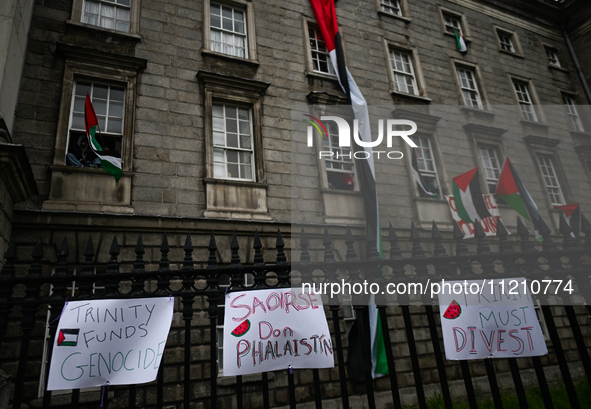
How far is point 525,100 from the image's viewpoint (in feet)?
60.5

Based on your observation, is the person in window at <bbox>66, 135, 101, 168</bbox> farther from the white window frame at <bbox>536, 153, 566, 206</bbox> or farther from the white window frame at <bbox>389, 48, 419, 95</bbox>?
the white window frame at <bbox>536, 153, 566, 206</bbox>

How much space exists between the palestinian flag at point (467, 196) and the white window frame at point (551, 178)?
23.5ft

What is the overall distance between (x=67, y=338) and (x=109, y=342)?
31 cm

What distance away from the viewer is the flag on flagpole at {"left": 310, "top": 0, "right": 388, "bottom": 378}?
31.1 ft

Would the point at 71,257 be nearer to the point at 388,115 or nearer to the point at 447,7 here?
the point at 388,115

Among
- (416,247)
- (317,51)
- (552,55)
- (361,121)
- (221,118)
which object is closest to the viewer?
(416,247)

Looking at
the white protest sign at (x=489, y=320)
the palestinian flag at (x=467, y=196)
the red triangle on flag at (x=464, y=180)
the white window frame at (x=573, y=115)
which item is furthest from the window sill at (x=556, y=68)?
the white protest sign at (x=489, y=320)

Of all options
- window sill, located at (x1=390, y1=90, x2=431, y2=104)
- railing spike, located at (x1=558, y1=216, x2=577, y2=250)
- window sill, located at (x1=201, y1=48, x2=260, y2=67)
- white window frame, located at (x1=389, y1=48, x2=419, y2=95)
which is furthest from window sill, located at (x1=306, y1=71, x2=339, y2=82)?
railing spike, located at (x1=558, y1=216, x2=577, y2=250)

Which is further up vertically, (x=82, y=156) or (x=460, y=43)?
(x=460, y=43)

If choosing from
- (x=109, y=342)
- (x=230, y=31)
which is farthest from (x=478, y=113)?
(x=109, y=342)

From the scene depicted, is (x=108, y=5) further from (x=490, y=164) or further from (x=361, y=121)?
(x=490, y=164)

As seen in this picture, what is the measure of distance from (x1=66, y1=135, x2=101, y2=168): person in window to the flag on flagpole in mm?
7099

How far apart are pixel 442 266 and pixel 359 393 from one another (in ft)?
24.0

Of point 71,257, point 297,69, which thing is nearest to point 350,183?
point 297,69
